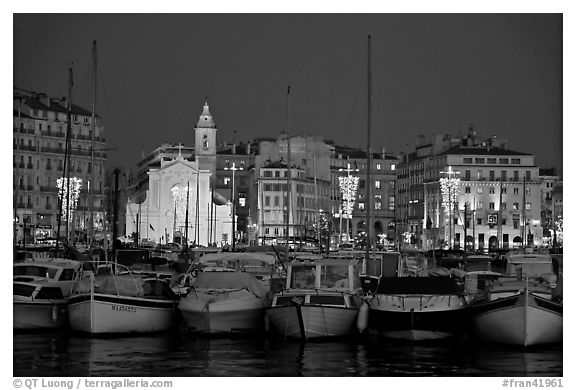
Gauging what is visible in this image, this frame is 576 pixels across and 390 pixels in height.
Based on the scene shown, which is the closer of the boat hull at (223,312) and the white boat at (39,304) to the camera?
the boat hull at (223,312)

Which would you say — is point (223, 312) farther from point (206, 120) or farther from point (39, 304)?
point (206, 120)

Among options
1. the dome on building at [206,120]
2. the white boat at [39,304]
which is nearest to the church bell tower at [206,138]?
the dome on building at [206,120]

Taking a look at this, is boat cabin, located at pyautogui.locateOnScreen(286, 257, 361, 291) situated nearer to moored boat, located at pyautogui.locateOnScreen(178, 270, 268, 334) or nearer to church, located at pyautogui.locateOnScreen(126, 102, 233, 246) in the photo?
moored boat, located at pyautogui.locateOnScreen(178, 270, 268, 334)

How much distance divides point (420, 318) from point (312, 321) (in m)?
2.09

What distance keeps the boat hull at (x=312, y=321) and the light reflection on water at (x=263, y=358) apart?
0.31m

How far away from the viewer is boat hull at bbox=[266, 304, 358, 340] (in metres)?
25.0

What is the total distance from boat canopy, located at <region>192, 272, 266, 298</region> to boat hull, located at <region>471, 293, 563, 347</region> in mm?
5652

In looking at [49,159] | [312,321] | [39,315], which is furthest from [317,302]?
[49,159]

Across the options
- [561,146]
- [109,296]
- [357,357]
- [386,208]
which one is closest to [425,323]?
[357,357]

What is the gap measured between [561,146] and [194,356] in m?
8.28

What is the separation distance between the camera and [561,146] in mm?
17422

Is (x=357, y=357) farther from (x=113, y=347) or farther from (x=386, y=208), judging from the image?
(x=386, y=208)

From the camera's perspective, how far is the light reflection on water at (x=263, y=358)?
20.3m

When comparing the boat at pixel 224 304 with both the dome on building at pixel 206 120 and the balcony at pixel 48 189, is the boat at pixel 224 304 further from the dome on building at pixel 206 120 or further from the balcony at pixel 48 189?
the dome on building at pixel 206 120
